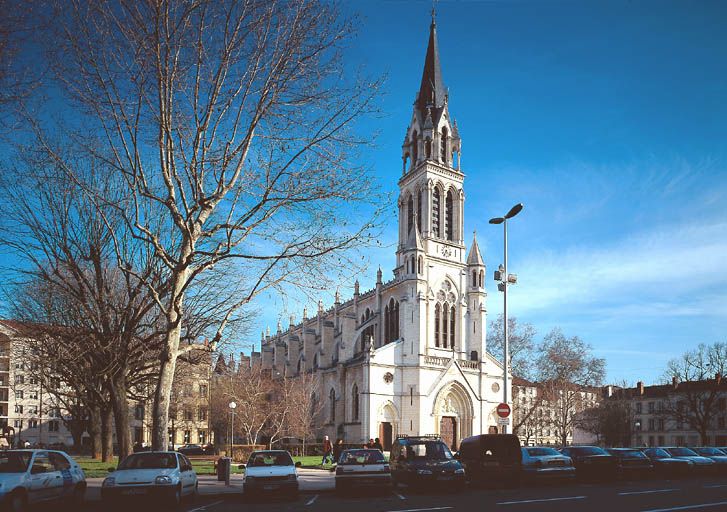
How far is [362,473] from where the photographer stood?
18672 mm

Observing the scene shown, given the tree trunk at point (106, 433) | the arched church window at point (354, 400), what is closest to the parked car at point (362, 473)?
the tree trunk at point (106, 433)

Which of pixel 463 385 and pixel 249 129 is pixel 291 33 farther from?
pixel 463 385

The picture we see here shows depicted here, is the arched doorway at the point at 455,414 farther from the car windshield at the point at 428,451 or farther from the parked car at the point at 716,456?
the car windshield at the point at 428,451

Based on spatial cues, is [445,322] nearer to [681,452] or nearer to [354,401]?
[354,401]

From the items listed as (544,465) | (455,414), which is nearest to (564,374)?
(455,414)

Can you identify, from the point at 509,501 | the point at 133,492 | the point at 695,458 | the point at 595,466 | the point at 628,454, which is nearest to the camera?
the point at 133,492

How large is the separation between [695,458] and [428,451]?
48.6 feet

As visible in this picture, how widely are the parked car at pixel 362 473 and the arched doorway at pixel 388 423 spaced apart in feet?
116

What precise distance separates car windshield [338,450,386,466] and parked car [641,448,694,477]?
12873 millimetres

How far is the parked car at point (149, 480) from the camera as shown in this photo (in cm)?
1529

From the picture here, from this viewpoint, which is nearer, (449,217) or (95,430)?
(95,430)

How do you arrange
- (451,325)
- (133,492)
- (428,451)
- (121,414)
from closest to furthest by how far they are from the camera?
1. (133,492)
2. (428,451)
3. (121,414)
4. (451,325)

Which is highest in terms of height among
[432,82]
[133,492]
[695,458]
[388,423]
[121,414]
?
[432,82]

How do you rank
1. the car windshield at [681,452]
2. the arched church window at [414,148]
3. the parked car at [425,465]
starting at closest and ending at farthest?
the parked car at [425,465] < the car windshield at [681,452] < the arched church window at [414,148]
